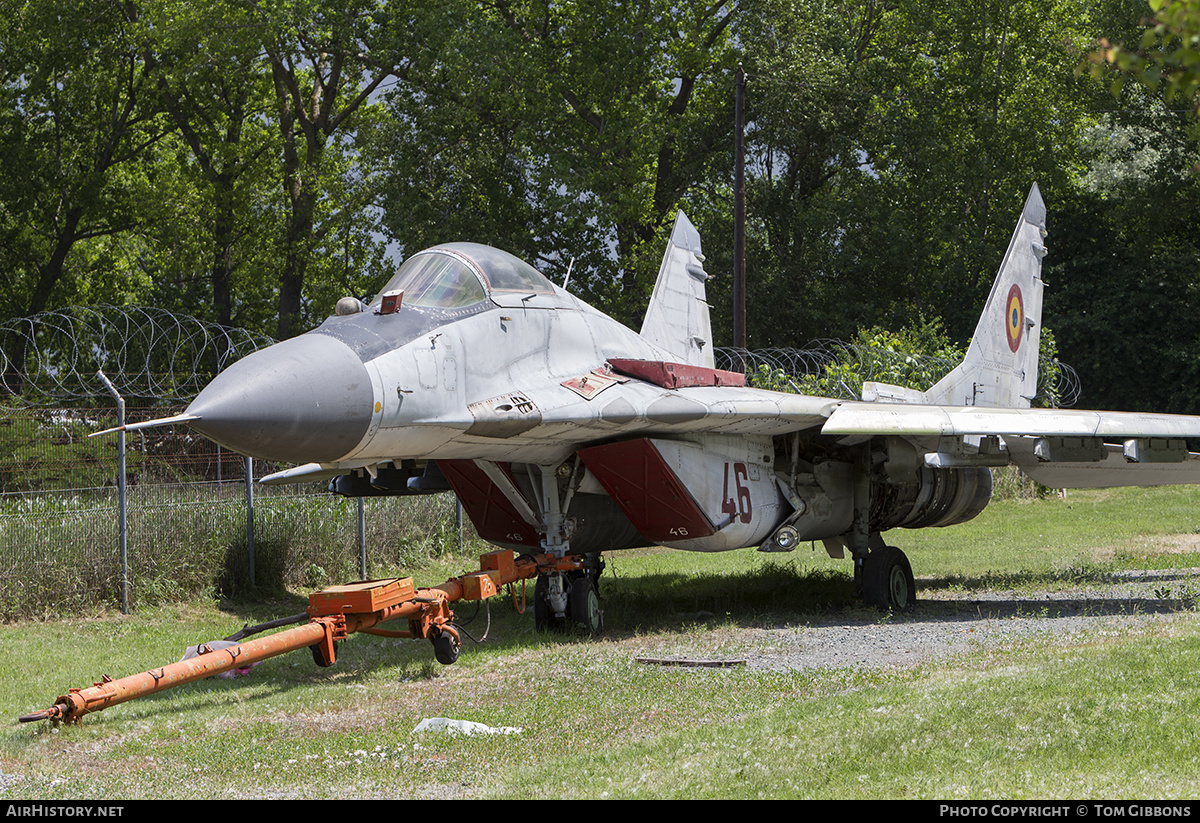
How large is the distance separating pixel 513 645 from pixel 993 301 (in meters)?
9.22

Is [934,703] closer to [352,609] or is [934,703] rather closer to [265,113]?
[352,609]

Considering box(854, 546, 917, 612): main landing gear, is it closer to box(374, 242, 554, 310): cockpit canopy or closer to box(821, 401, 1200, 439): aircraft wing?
box(821, 401, 1200, 439): aircraft wing

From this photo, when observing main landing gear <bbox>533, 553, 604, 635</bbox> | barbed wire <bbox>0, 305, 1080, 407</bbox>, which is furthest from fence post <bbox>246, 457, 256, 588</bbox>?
main landing gear <bbox>533, 553, 604, 635</bbox>

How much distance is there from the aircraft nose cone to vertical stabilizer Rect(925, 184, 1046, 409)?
8867 mm

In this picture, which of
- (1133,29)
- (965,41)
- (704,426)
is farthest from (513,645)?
(965,41)

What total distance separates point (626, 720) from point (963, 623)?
522 centimetres

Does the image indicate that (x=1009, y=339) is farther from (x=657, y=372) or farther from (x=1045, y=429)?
(x=657, y=372)

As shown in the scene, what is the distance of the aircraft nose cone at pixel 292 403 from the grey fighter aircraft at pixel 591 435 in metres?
0.02

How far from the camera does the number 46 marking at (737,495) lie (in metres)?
11.1

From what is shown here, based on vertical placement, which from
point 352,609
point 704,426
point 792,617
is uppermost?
point 704,426

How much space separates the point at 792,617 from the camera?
478 inches

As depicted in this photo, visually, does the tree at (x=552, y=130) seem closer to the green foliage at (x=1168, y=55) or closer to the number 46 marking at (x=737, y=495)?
the number 46 marking at (x=737, y=495)

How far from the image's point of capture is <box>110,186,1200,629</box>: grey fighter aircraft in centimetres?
811
